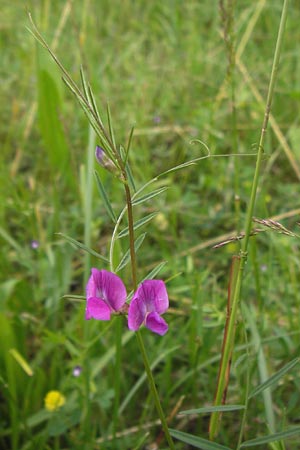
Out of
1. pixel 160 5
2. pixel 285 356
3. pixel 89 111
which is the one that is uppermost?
pixel 89 111

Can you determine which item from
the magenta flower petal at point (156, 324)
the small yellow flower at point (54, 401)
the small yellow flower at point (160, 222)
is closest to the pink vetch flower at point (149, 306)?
the magenta flower petal at point (156, 324)

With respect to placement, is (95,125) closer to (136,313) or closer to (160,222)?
(136,313)

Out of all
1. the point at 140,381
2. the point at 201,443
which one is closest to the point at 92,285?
the point at 201,443

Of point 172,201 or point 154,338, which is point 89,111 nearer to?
point 154,338

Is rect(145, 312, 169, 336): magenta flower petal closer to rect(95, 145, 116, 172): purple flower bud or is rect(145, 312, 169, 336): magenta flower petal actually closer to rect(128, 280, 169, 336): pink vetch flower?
rect(128, 280, 169, 336): pink vetch flower

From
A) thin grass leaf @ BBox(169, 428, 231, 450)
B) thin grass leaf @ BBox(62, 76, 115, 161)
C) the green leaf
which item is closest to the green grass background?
the green leaf

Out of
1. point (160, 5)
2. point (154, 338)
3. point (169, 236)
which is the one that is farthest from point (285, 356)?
point (160, 5)
